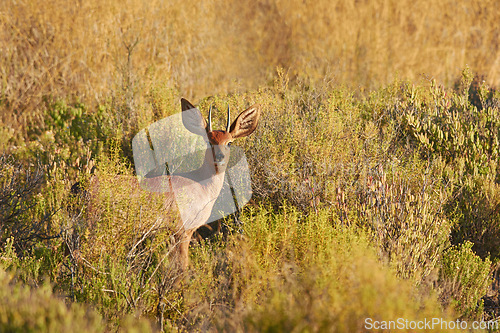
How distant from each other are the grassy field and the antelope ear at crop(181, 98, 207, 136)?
86 cm

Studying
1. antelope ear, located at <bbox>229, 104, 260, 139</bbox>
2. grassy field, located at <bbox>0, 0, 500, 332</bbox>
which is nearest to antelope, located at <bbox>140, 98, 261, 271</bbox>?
antelope ear, located at <bbox>229, 104, 260, 139</bbox>

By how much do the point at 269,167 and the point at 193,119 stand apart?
3.54 ft

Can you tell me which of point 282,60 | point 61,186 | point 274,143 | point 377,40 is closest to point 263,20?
point 282,60

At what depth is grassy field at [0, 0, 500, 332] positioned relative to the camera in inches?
121

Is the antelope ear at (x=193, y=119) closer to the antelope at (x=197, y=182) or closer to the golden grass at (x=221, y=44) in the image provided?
the antelope at (x=197, y=182)

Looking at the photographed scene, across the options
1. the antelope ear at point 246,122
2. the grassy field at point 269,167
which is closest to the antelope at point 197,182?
the antelope ear at point 246,122

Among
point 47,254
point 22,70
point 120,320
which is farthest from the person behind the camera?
point 22,70

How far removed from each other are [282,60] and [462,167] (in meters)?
5.64

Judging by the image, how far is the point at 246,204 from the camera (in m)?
4.95

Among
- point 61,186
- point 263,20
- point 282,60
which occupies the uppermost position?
point 263,20

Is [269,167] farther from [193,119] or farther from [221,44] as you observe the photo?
[221,44]

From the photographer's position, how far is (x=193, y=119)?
4617 mm

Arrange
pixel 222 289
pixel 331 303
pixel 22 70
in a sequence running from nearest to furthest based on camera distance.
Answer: pixel 331 303 < pixel 222 289 < pixel 22 70

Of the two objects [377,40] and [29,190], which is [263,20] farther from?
[29,190]
